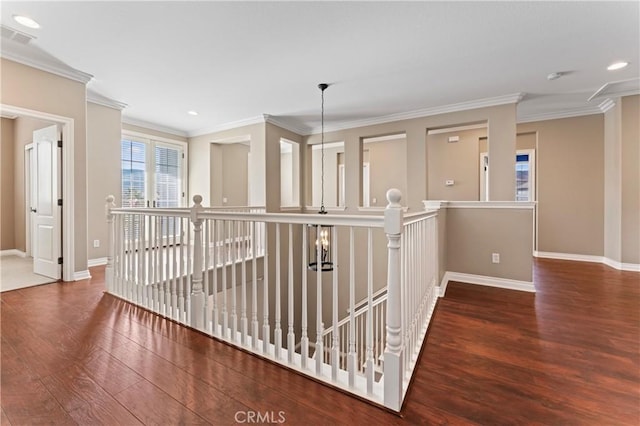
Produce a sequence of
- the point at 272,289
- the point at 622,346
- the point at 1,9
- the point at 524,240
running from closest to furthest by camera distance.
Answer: the point at 622,346, the point at 1,9, the point at 524,240, the point at 272,289

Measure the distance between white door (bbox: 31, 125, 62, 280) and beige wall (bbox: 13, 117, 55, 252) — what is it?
1712 millimetres

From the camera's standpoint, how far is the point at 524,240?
358cm

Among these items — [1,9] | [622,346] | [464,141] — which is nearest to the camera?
[622,346]

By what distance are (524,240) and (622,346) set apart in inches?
64.6

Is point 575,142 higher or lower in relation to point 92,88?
lower

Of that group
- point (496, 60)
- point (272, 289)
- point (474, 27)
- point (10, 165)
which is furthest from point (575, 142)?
point (10, 165)

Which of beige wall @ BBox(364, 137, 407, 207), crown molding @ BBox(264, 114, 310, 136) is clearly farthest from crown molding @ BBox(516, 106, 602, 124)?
crown molding @ BBox(264, 114, 310, 136)

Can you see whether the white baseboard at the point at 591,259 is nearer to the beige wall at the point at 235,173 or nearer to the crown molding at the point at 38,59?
the beige wall at the point at 235,173

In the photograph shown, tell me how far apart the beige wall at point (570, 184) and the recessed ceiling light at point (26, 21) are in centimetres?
747

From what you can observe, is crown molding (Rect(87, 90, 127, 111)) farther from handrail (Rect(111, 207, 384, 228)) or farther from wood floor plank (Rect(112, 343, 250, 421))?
wood floor plank (Rect(112, 343, 250, 421))

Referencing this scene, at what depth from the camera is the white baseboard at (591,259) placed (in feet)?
14.3

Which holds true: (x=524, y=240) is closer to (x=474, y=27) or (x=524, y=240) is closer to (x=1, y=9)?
(x=474, y=27)

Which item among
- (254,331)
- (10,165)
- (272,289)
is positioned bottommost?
(272,289)

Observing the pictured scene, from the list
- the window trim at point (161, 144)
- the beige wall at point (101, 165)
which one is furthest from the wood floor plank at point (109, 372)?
the window trim at point (161, 144)
